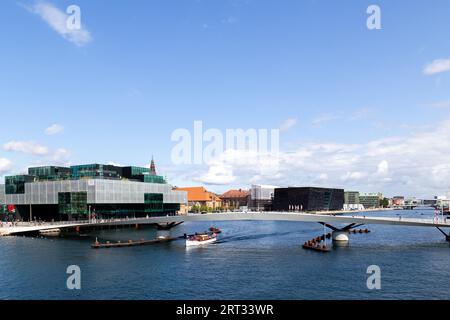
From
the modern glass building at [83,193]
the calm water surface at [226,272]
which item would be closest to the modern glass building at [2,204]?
the modern glass building at [83,193]

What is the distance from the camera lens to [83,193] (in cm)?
14588

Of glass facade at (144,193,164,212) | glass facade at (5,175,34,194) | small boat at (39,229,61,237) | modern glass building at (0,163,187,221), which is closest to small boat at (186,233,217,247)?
small boat at (39,229,61,237)

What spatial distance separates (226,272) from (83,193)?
319 ft

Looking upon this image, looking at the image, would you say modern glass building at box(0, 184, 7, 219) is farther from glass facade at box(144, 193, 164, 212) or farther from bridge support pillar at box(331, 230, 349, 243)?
bridge support pillar at box(331, 230, 349, 243)

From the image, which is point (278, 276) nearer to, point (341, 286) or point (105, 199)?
point (341, 286)

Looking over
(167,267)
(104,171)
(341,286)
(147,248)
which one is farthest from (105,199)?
(341,286)

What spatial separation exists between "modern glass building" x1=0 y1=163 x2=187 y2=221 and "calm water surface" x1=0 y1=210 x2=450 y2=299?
171 feet

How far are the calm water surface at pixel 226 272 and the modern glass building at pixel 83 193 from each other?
52258 millimetres

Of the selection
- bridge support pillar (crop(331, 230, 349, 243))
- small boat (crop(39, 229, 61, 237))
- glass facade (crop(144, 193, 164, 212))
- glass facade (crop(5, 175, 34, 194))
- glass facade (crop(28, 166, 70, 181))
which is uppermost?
glass facade (crop(28, 166, 70, 181))

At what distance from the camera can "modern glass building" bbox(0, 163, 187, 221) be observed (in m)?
146

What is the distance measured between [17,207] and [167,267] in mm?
115451

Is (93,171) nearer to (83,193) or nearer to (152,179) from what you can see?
(83,193)

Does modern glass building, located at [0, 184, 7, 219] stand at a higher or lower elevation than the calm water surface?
higher

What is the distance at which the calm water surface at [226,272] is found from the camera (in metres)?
50.6
